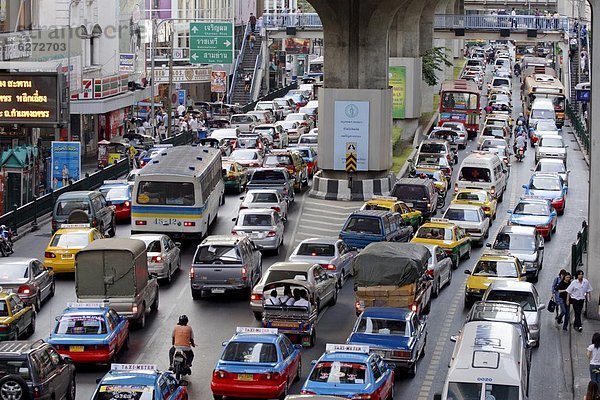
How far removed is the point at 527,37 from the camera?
96.1m

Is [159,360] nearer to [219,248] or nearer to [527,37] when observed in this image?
[219,248]

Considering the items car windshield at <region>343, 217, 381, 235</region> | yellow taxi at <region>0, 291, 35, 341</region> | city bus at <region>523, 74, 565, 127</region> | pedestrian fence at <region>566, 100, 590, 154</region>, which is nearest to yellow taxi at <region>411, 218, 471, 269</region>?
car windshield at <region>343, 217, 381, 235</region>

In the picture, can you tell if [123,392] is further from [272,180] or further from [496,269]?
[272,180]

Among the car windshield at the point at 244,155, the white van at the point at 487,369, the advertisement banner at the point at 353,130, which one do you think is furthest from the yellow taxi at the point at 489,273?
the car windshield at the point at 244,155

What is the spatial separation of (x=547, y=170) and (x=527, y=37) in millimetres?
40459

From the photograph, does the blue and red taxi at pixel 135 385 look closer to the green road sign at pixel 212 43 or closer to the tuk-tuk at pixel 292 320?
the tuk-tuk at pixel 292 320

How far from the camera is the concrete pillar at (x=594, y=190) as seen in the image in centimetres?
3403

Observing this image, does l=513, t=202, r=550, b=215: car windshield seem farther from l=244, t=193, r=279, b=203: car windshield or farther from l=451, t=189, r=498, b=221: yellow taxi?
l=244, t=193, r=279, b=203: car windshield

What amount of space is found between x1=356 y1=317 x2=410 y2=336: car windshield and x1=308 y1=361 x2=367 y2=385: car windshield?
3624 millimetres

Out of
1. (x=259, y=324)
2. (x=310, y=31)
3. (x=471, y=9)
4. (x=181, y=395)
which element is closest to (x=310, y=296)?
(x=259, y=324)

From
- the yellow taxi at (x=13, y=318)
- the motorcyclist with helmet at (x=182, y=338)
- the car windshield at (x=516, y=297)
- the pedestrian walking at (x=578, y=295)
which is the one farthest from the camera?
the pedestrian walking at (x=578, y=295)

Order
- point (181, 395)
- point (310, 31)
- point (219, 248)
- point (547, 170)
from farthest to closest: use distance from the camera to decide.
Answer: point (310, 31), point (547, 170), point (219, 248), point (181, 395)

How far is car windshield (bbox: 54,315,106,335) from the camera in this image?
27.2m

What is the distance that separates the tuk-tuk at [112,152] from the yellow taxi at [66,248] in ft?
78.7
